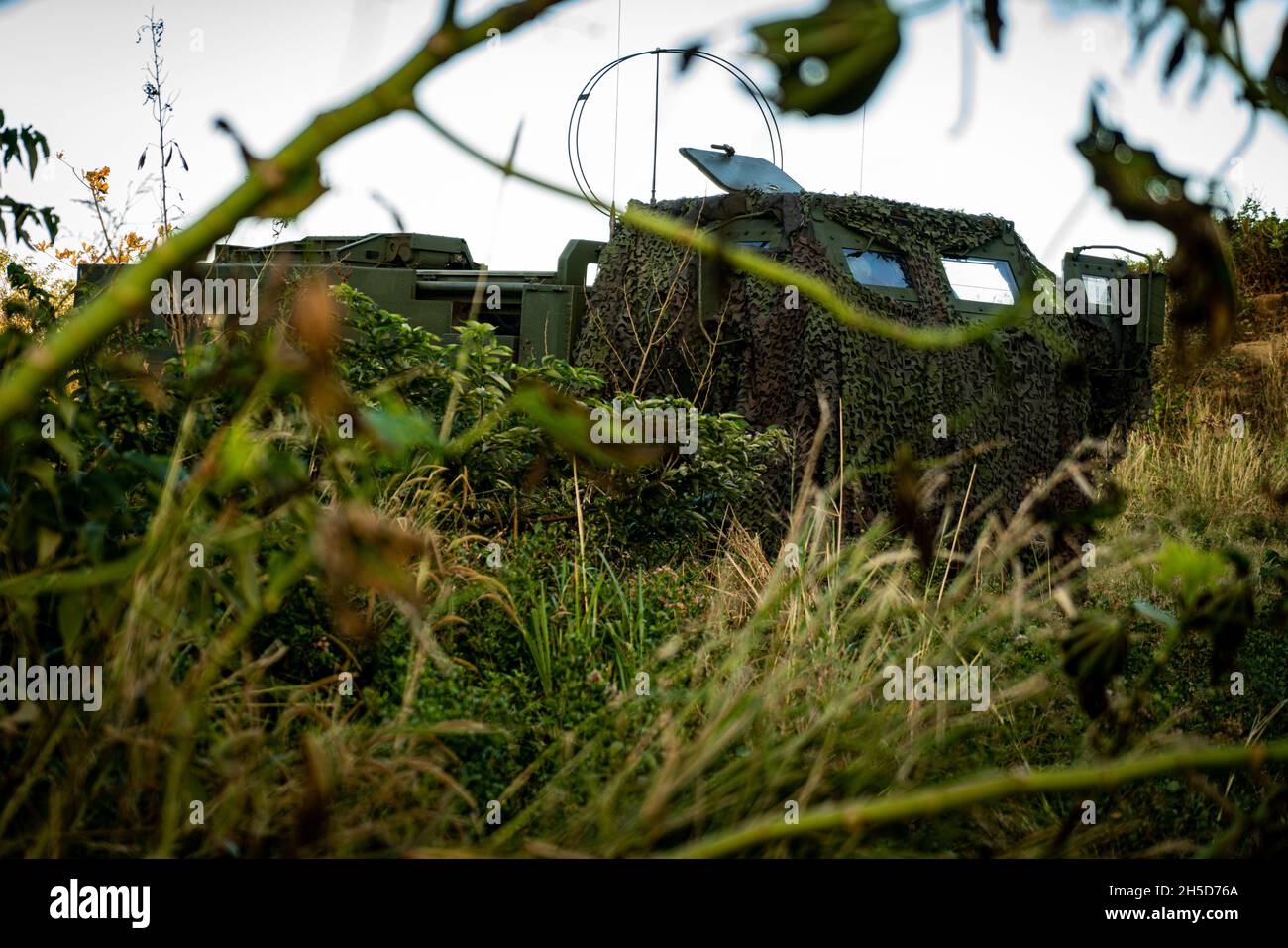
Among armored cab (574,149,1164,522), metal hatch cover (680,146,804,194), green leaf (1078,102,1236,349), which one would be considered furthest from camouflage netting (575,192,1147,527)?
green leaf (1078,102,1236,349)

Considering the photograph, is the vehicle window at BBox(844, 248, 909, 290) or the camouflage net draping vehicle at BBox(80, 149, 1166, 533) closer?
the camouflage net draping vehicle at BBox(80, 149, 1166, 533)

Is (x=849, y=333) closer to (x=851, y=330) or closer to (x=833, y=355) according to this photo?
(x=851, y=330)

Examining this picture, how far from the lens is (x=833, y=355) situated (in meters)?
6.72

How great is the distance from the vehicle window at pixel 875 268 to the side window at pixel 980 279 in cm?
38

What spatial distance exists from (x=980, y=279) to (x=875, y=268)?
2.98 feet

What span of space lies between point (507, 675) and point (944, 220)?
542cm

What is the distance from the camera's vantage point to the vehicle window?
7180 millimetres

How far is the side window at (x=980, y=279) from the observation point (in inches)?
300

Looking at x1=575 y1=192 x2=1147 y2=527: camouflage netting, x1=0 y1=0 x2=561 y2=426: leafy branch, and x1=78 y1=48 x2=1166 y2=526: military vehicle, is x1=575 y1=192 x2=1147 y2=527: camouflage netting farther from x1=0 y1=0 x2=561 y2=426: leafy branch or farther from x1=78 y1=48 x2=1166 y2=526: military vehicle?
x1=0 y1=0 x2=561 y2=426: leafy branch

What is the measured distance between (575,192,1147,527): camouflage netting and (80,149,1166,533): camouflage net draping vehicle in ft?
0.04

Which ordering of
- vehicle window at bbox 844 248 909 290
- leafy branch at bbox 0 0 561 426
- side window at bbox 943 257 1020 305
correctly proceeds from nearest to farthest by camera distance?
leafy branch at bbox 0 0 561 426 → vehicle window at bbox 844 248 909 290 → side window at bbox 943 257 1020 305

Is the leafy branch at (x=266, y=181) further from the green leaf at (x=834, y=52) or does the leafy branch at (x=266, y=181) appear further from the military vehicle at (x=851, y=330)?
the military vehicle at (x=851, y=330)

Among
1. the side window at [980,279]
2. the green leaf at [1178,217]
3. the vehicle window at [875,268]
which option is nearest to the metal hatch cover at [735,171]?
the vehicle window at [875,268]
